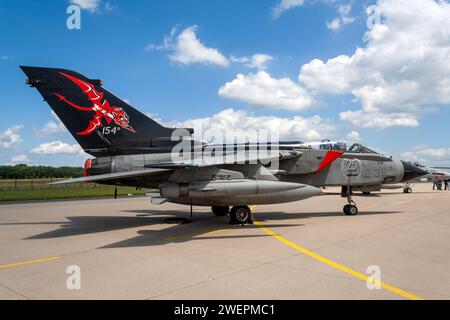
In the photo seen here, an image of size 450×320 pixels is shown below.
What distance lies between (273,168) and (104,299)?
8156mm

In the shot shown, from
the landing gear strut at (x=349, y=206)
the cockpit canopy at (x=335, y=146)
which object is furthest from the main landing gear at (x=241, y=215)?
the landing gear strut at (x=349, y=206)

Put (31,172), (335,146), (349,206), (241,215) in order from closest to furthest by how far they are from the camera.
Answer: (241,215)
(335,146)
(349,206)
(31,172)

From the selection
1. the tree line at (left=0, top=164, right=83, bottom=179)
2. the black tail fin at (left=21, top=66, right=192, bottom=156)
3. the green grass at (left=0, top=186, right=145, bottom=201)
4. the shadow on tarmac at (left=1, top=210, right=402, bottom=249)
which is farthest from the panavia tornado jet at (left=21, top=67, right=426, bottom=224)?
the tree line at (left=0, top=164, right=83, bottom=179)

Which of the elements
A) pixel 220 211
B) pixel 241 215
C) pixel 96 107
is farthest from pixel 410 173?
pixel 96 107

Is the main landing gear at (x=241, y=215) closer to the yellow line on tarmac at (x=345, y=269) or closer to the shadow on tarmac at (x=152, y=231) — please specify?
the shadow on tarmac at (x=152, y=231)

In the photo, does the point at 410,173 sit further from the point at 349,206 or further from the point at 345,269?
the point at 345,269

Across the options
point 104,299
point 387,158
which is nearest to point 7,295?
point 104,299

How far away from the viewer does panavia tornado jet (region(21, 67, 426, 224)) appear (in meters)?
9.88

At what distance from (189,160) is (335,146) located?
578 cm

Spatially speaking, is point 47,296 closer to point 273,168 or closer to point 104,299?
point 104,299

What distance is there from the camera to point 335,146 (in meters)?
12.4

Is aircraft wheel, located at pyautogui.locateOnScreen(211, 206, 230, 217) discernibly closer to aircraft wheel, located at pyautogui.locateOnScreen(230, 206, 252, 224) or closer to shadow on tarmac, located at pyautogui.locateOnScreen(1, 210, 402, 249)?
shadow on tarmac, located at pyautogui.locateOnScreen(1, 210, 402, 249)
